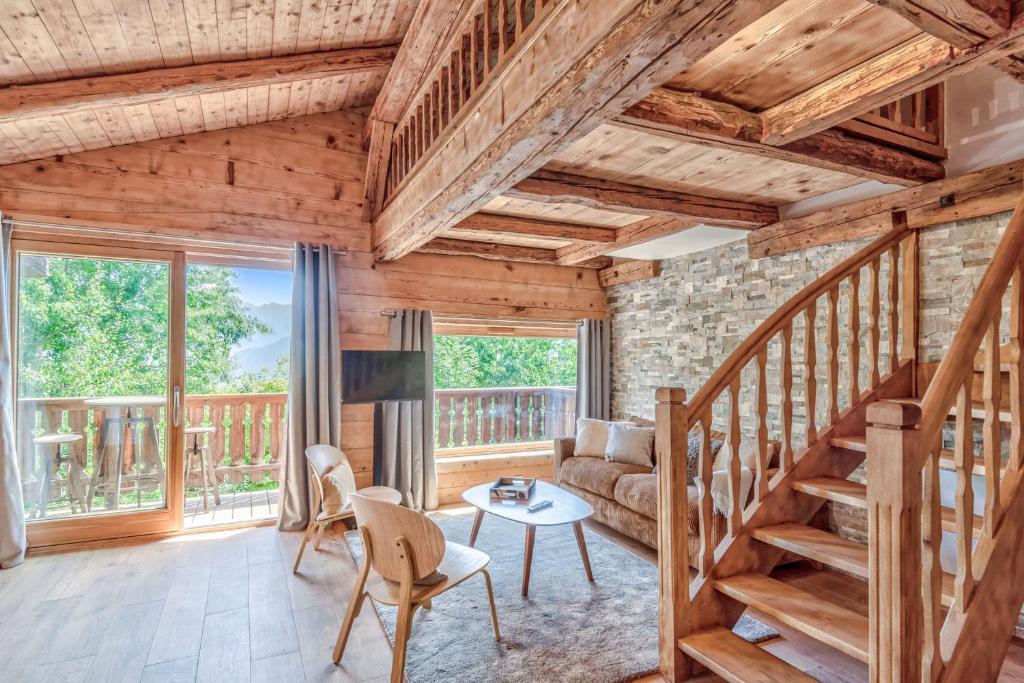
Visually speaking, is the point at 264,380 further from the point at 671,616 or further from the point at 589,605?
the point at 671,616

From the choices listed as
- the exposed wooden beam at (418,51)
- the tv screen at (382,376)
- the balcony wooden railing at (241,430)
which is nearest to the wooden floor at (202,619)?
the tv screen at (382,376)

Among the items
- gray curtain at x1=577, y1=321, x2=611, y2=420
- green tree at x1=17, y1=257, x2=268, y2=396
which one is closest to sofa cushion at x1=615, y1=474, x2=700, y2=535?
gray curtain at x1=577, y1=321, x2=611, y2=420

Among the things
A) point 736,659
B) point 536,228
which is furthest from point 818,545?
point 536,228

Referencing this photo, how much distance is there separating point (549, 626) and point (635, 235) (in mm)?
2893

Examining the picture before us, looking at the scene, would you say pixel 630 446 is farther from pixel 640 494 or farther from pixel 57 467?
pixel 57 467

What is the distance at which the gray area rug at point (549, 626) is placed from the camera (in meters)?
2.30

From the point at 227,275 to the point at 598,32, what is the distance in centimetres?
435

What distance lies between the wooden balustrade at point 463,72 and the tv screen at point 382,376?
1.27m

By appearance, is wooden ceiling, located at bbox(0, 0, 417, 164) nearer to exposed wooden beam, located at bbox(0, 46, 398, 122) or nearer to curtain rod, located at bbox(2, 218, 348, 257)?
exposed wooden beam, located at bbox(0, 46, 398, 122)

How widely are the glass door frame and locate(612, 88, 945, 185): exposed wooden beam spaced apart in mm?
3551

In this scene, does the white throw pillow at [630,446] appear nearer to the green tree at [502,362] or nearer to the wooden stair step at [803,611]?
the green tree at [502,362]

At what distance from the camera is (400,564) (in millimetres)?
2133

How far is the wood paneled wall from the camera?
3686 millimetres

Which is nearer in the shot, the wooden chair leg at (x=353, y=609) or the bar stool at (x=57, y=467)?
the wooden chair leg at (x=353, y=609)
